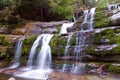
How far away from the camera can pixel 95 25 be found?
37.3 ft

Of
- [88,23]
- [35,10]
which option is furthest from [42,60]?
[35,10]

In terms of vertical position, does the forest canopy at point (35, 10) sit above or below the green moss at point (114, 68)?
above

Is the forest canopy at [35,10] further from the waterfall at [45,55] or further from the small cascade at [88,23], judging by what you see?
the small cascade at [88,23]

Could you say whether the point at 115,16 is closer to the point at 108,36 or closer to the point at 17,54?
the point at 108,36

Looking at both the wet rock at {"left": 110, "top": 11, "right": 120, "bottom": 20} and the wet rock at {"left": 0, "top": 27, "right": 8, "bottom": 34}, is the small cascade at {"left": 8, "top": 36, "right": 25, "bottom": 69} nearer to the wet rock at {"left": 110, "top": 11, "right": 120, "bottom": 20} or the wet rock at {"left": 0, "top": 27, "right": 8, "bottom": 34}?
the wet rock at {"left": 0, "top": 27, "right": 8, "bottom": 34}

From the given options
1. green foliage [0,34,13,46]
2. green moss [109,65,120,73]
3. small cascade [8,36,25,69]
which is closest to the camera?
green moss [109,65,120,73]

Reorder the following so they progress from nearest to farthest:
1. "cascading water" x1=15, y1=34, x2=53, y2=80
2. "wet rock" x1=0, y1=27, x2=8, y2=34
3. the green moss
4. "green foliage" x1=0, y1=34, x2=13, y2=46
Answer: the green moss, "cascading water" x1=15, y1=34, x2=53, y2=80, "green foliage" x1=0, y1=34, x2=13, y2=46, "wet rock" x1=0, y1=27, x2=8, y2=34

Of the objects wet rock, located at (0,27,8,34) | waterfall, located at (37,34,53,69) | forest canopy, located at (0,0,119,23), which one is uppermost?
forest canopy, located at (0,0,119,23)

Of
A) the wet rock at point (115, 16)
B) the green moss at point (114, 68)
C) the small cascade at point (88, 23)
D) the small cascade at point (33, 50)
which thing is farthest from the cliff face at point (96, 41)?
the green moss at point (114, 68)

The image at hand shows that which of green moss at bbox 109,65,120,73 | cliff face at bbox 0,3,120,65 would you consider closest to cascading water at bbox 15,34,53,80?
cliff face at bbox 0,3,120,65

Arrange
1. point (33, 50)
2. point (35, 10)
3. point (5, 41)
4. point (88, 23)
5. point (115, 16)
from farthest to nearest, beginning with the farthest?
1. point (35, 10)
2. point (5, 41)
3. point (33, 50)
4. point (88, 23)
5. point (115, 16)

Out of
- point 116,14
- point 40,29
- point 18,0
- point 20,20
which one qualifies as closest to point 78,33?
point 116,14

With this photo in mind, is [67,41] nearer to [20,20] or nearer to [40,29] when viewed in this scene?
[40,29]

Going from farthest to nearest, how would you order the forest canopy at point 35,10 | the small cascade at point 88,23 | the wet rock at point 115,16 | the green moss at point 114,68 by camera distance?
the forest canopy at point 35,10, the small cascade at point 88,23, the wet rock at point 115,16, the green moss at point 114,68
